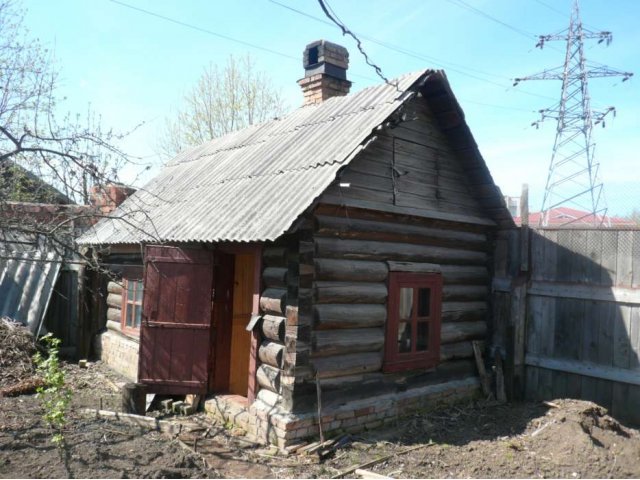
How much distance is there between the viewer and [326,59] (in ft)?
36.1

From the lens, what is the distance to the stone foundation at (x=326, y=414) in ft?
21.1

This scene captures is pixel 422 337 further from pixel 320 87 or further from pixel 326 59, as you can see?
pixel 326 59

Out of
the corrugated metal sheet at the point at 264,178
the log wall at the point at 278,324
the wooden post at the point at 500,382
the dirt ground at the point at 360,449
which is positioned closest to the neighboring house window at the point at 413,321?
the dirt ground at the point at 360,449

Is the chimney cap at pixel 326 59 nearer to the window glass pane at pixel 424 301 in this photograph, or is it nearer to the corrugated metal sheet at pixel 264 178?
the corrugated metal sheet at pixel 264 178

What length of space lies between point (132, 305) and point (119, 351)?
937 millimetres

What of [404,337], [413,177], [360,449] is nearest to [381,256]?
[404,337]

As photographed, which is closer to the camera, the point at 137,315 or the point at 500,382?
the point at 500,382

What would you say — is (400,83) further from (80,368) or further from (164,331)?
(80,368)

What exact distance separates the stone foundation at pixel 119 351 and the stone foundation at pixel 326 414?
2564 mm

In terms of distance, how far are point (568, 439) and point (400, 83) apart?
17.6ft

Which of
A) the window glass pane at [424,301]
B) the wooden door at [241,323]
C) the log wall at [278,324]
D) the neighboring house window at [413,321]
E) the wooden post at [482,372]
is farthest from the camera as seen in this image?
the wooden post at [482,372]

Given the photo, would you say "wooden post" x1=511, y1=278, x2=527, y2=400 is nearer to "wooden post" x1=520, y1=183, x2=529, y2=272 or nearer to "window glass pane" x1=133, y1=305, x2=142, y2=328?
"wooden post" x1=520, y1=183, x2=529, y2=272

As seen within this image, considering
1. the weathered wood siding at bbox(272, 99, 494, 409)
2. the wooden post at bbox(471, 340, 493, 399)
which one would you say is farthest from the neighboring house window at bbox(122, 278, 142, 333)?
the wooden post at bbox(471, 340, 493, 399)

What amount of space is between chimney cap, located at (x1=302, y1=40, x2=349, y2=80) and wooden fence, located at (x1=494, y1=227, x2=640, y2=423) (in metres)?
4.85
